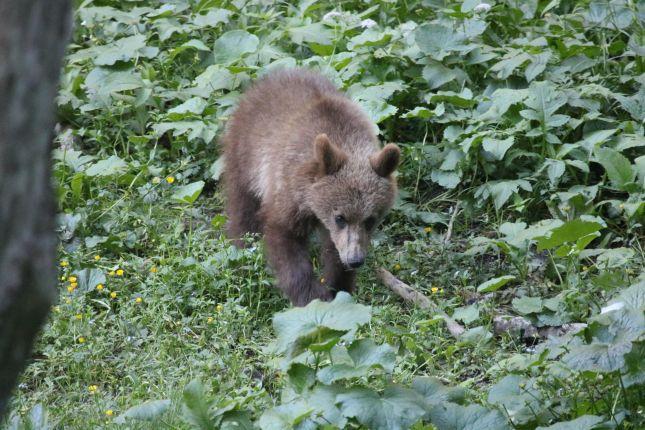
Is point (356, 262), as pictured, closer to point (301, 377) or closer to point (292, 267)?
point (292, 267)

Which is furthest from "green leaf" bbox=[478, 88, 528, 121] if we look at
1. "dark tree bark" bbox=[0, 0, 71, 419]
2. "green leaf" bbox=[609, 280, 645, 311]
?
"dark tree bark" bbox=[0, 0, 71, 419]

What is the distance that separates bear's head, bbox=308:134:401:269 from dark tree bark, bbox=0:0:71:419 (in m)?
4.03

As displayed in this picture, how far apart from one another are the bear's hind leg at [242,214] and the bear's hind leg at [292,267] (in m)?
0.59

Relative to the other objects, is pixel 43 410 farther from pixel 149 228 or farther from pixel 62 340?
pixel 149 228

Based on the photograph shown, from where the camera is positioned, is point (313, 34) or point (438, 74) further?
point (313, 34)

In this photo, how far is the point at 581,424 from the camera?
383 cm

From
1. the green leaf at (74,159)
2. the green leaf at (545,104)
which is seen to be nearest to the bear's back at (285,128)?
the green leaf at (74,159)

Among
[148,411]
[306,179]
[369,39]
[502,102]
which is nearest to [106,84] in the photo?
[369,39]

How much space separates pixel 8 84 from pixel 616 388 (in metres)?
3.01

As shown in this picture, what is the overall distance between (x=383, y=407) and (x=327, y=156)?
Answer: 263 centimetres

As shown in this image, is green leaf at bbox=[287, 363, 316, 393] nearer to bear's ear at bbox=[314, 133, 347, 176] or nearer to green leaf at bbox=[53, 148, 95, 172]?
bear's ear at bbox=[314, 133, 347, 176]

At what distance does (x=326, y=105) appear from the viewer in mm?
6660

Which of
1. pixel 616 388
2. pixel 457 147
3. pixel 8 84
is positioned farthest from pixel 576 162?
pixel 8 84

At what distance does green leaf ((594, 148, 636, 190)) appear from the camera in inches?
258
